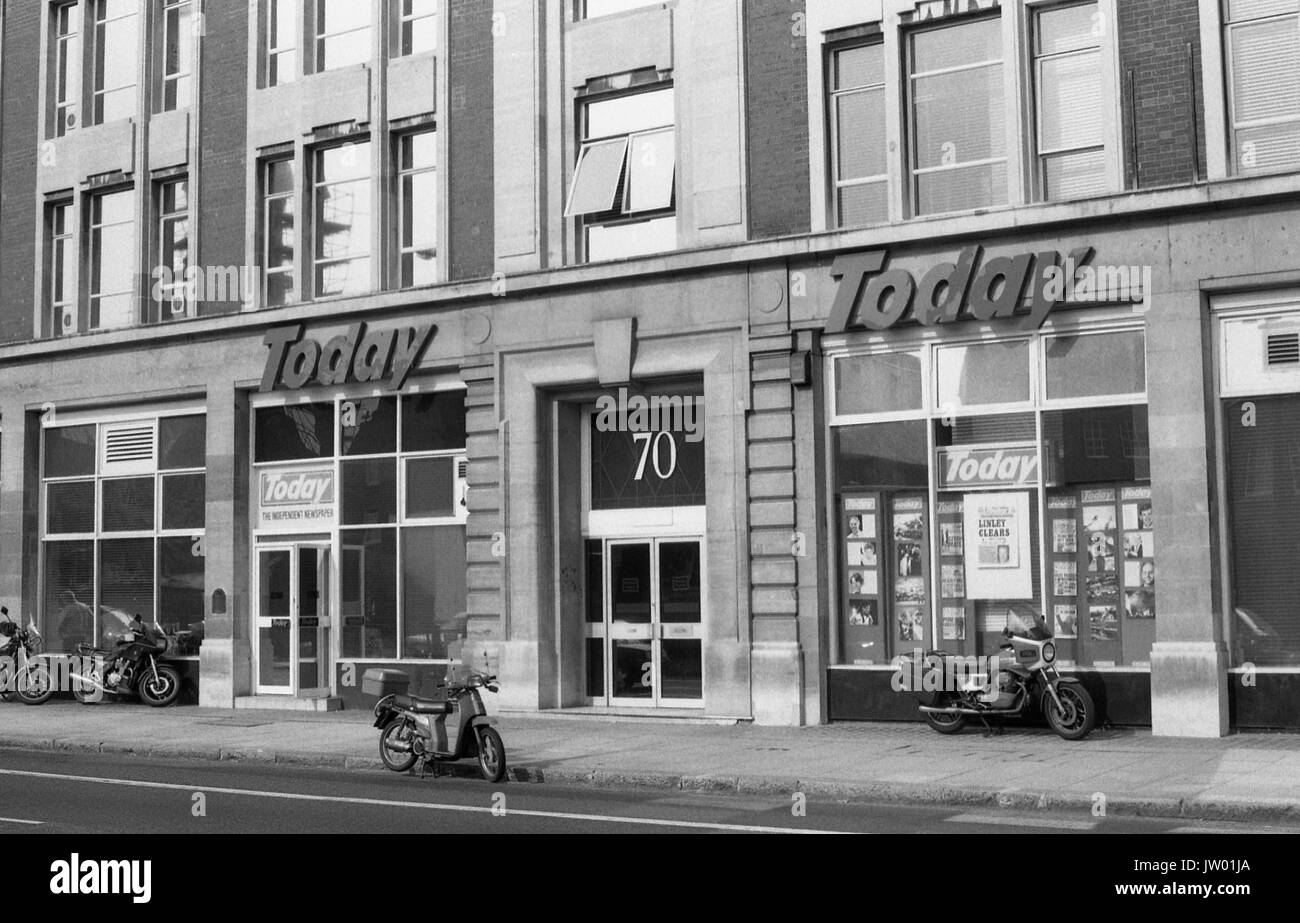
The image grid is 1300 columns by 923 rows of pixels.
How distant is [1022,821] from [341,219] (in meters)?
15.3

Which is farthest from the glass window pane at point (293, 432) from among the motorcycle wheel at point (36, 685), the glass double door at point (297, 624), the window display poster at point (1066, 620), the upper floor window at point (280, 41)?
the window display poster at point (1066, 620)

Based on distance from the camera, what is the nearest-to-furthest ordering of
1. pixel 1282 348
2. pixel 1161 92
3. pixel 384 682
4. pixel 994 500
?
pixel 384 682 → pixel 1282 348 → pixel 1161 92 → pixel 994 500

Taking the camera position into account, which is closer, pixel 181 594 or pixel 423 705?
pixel 423 705

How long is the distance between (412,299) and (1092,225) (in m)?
9.38

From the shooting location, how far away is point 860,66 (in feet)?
64.6

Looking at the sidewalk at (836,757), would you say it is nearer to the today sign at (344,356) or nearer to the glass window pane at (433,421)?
the glass window pane at (433,421)

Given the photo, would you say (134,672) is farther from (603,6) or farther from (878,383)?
(878,383)

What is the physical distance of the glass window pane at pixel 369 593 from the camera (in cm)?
2305

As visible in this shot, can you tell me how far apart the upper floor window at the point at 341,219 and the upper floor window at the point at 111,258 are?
13.2ft

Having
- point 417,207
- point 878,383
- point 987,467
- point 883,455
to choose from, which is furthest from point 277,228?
point 987,467

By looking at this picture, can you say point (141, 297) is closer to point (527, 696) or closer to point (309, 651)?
point (309, 651)

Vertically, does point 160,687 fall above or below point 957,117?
below
